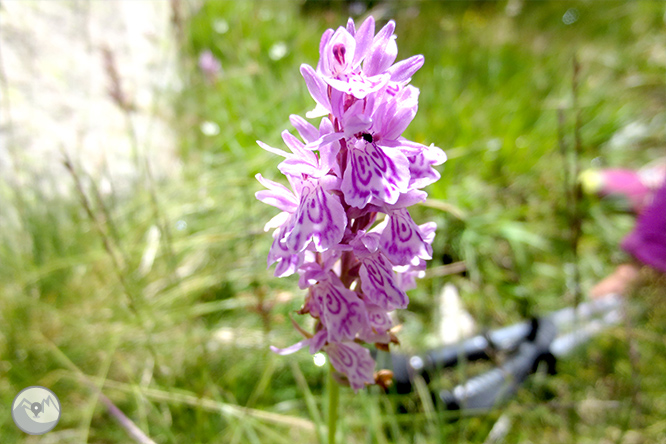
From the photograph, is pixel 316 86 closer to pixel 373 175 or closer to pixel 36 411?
pixel 373 175

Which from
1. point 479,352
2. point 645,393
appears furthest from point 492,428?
point 645,393

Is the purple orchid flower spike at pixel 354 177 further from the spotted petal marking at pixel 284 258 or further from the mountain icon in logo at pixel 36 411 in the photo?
the mountain icon in logo at pixel 36 411

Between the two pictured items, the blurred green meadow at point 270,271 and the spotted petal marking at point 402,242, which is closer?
the spotted petal marking at point 402,242

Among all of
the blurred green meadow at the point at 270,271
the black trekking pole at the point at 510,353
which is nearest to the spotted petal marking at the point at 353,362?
the blurred green meadow at the point at 270,271

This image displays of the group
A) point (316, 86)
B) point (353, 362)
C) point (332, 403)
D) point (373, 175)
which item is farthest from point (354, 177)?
point (332, 403)

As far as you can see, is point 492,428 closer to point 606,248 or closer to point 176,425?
point 176,425

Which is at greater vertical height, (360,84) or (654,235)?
(360,84)
